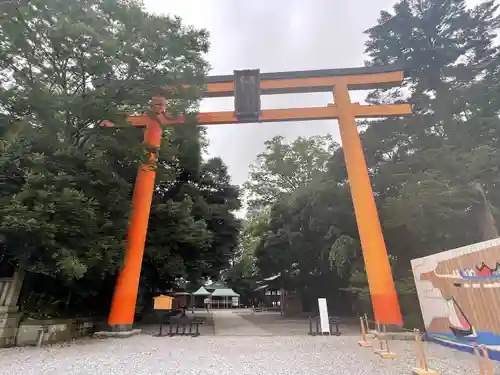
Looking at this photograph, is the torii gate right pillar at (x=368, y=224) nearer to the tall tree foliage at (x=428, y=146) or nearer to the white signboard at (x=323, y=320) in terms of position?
the tall tree foliage at (x=428, y=146)

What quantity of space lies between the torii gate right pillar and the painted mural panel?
121cm

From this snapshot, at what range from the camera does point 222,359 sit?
6008 millimetres

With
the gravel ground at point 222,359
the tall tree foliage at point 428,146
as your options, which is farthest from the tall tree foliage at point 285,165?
the gravel ground at point 222,359

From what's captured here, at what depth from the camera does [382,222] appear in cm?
1160

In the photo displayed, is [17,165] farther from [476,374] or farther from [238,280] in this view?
[238,280]

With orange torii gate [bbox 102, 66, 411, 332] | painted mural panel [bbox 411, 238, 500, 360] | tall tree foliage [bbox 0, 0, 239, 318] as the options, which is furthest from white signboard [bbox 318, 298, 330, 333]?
tall tree foliage [bbox 0, 0, 239, 318]

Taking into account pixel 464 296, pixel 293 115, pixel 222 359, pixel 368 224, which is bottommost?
pixel 222 359

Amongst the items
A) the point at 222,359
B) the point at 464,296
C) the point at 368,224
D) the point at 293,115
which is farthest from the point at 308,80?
the point at 222,359

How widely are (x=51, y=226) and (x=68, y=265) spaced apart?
0.91m

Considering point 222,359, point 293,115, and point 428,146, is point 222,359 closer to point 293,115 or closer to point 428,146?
point 293,115

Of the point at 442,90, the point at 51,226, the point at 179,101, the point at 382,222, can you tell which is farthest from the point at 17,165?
the point at 442,90

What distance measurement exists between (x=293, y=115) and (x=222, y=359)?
8.07 meters

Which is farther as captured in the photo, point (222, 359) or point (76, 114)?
point (76, 114)

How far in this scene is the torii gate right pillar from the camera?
365 inches
